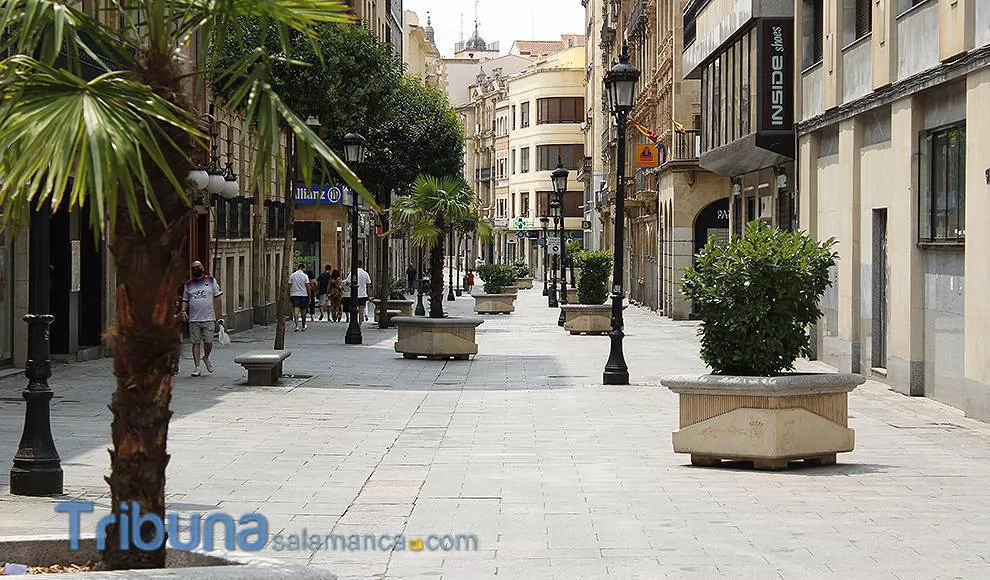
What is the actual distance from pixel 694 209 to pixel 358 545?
4048cm

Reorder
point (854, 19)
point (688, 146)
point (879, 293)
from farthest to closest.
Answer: point (688, 146) → point (854, 19) → point (879, 293)

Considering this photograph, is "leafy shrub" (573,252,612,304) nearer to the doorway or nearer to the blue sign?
the blue sign

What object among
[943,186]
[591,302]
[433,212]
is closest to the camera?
[943,186]

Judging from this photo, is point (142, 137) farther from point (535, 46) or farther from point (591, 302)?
point (535, 46)

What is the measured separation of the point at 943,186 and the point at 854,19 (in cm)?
624

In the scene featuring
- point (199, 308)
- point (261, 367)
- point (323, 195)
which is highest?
point (323, 195)

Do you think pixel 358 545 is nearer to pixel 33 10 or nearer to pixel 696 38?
pixel 33 10

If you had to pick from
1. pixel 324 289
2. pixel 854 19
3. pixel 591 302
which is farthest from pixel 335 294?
pixel 854 19

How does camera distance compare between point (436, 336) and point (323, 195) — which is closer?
point (436, 336)

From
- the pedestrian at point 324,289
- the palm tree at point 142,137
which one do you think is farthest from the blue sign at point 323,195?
the palm tree at point 142,137

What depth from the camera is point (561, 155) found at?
11125cm

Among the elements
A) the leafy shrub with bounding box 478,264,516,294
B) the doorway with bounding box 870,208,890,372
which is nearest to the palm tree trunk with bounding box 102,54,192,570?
the doorway with bounding box 870,208,890,372

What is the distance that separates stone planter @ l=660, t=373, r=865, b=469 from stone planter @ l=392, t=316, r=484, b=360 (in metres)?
15.0

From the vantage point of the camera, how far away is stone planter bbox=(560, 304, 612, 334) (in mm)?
38281
